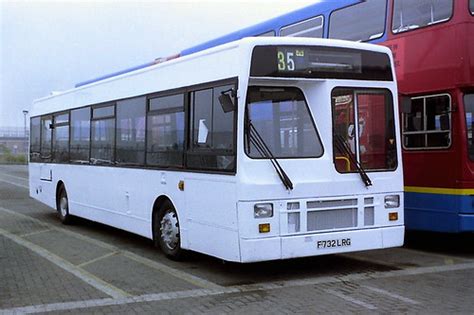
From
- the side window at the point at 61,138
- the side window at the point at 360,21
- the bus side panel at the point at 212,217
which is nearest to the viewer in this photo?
the bus side panel at the point at 212,217

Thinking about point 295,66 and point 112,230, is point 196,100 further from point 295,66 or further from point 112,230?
point 112,230

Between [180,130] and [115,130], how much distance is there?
2576mm

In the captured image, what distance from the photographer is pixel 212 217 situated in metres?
7.53

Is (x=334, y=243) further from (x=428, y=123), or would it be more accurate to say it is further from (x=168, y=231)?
(x=428, y=123)

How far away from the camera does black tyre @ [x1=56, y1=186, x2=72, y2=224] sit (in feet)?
42.8

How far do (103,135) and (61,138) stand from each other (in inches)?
104

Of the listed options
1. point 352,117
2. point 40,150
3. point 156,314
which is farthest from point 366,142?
point 40,150

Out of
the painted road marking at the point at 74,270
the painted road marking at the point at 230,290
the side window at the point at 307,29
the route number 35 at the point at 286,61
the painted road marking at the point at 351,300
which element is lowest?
the painted road marking at the point at 351,300

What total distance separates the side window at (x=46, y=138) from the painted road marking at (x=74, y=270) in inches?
129

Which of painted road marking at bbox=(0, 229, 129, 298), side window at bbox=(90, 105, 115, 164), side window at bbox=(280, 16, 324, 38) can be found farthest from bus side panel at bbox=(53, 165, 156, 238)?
side window at bbox=(280, 16, 324, 38)

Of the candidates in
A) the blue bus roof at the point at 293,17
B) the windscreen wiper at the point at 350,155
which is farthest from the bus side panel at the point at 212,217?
the blue bus roof at the point at 293,17

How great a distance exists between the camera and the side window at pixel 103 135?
1076cm

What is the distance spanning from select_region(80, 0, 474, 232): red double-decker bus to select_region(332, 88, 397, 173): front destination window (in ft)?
0.31

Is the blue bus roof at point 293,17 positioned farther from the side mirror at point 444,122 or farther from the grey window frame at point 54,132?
the grey window frame at point 54,132
